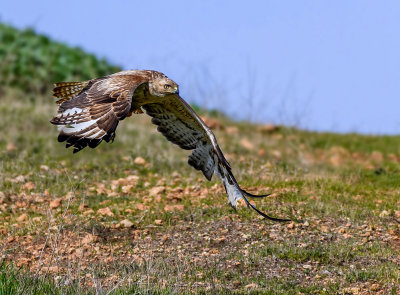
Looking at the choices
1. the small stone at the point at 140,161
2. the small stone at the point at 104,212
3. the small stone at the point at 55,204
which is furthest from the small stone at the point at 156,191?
the small stone at the point at 140,161

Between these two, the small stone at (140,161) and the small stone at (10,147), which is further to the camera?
the small stone at (10,147)

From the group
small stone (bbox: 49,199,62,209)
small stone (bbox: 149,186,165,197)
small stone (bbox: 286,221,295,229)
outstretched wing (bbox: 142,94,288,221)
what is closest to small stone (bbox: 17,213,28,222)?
small stone (bbox: 49,199,62,209)

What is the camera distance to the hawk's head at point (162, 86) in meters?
7.58

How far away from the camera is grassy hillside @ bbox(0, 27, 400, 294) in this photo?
691 cm

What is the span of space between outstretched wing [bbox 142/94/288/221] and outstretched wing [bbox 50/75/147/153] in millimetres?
1181

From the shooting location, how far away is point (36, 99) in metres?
19.2

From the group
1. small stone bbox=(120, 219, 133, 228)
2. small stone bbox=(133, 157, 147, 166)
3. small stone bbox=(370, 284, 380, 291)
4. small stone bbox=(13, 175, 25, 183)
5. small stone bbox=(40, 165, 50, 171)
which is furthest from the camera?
small stone bbox=(133, 157, 147, 166)

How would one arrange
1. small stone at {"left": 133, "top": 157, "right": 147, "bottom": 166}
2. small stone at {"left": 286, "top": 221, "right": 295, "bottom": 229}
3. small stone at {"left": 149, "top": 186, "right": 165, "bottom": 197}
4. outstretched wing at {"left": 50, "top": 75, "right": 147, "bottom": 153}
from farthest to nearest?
1. small stone at {"left": 133, "top": 157, "right": 147, "bottom": 166}
2. small stone at {"left": 149, "top": 186, "right": 165, "bottom": 197}
3. small stone at {"left": 286, "top": 221, "right": 295, "bottom": 229}
4. outstretched wing at {"left": 50, "top": 75, "right": 147, "bottom": 153}

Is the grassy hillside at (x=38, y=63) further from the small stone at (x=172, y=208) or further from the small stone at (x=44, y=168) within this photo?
the small stone at (x=172, y=208)

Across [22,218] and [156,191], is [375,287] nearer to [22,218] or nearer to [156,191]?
[156,191]

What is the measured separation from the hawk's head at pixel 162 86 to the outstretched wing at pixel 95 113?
1.97ft

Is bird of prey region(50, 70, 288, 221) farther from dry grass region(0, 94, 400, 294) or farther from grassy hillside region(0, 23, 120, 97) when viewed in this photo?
grassy hillside region(0, 23, 120, 97)

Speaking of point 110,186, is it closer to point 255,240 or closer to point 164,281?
point 255,240

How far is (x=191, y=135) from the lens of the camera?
8.34 m
